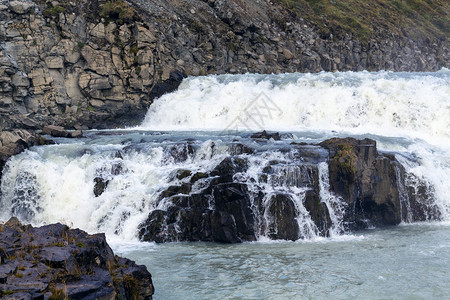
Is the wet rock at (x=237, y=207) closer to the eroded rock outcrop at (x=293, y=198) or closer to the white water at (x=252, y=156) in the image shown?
the eroded rock outcrop at (x=293, y=198)

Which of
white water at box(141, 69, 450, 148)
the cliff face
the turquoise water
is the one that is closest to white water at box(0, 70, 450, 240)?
white water at box(141, 69, 450, 148)

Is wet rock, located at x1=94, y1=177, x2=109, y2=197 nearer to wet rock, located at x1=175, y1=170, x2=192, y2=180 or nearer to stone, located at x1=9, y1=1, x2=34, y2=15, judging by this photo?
wet rock, located at x1=175, y1=170, x2=192, y2=180

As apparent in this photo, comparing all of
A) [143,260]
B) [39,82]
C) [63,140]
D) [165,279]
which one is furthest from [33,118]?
[165,279]

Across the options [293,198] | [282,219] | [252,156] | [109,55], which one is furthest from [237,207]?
[109,55]

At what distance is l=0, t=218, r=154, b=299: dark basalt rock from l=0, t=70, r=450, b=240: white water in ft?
22.1

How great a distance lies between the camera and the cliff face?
3066 centimetres

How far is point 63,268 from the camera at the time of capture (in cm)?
715

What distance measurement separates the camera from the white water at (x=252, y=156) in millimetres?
15844

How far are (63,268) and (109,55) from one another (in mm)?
29046

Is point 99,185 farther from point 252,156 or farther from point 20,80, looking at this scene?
point 20,80

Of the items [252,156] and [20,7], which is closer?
[252,156]

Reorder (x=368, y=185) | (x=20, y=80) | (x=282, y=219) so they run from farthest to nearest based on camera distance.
A: 1. (x=20, y=80)
2. (x=368, y=185)
3. (x=282, y=219)

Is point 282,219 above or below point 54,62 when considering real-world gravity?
below

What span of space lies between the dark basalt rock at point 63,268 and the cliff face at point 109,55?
12165mm
